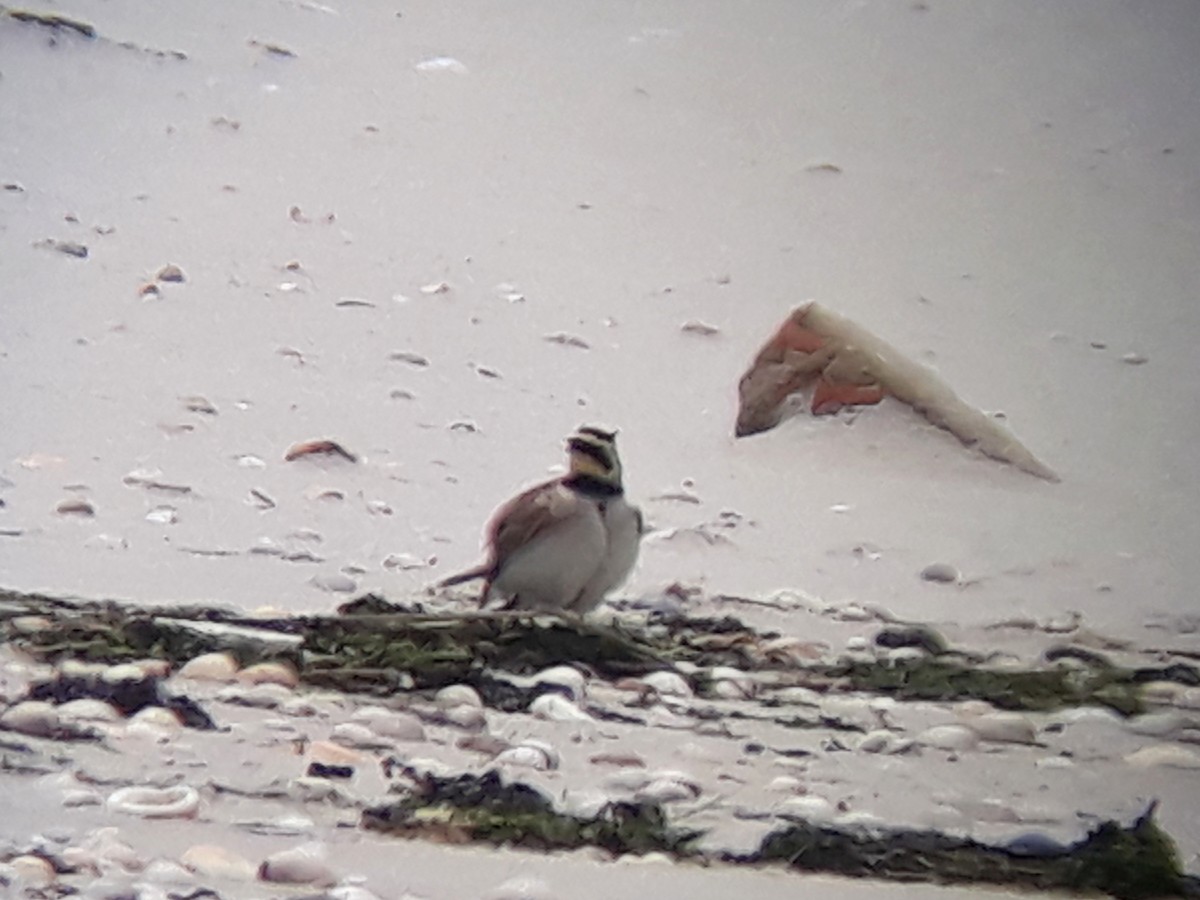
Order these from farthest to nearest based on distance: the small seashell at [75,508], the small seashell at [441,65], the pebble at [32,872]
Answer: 1. the small seashell at [441,65]
2. the small seashell at [75,508]
3. the pebble at [32,872]

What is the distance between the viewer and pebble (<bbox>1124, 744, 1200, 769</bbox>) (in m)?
1.25

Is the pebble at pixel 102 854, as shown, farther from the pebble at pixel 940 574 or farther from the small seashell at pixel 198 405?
the pebble at pixel 940 574

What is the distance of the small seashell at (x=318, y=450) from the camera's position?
1.30 meters

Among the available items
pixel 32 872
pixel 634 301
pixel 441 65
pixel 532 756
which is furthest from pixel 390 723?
pixel 441 65

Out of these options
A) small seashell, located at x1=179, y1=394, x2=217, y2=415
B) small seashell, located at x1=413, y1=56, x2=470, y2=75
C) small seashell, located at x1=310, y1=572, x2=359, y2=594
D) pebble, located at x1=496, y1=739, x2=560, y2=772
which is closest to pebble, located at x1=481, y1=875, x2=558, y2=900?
pebble, located at x1=496, y1=739, x2=560, y2=772

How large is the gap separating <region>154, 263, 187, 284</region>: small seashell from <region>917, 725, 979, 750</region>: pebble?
2.86ft

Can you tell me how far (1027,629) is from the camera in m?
1.28

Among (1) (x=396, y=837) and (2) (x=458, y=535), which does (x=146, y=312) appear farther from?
(1) (x=396, y=837)

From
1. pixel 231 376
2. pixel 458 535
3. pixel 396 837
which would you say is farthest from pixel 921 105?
pixel 396 837

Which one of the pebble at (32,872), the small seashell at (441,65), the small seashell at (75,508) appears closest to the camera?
the pebble at (32,872)

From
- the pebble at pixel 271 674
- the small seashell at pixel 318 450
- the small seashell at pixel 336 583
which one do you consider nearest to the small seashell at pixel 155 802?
the pebble at pixel 271 674

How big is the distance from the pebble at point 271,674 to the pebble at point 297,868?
16 centimetres

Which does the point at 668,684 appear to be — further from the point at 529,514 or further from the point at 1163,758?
the point at 1163,758

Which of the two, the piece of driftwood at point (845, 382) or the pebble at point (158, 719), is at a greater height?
the piece of driftwood at point (845, 382)
